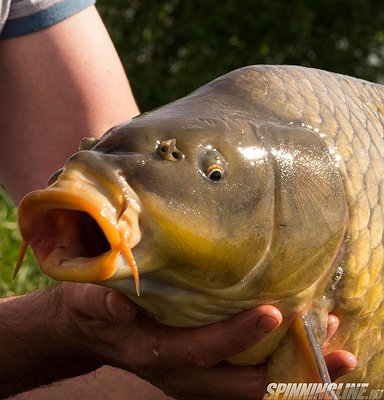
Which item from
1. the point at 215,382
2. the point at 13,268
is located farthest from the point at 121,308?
the point at 13,268

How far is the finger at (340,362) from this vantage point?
1.71 m

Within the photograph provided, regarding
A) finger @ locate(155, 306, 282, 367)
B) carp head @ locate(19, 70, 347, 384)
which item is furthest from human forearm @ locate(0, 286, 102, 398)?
carp head @ locate(19, 70, 347, 384)

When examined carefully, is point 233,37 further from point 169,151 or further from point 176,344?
point 169,151

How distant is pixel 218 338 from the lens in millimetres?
1622

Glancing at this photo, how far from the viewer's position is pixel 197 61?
5.28m

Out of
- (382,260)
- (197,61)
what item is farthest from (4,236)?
(382,260)

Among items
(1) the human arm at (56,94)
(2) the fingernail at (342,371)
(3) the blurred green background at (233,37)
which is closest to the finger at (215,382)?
(2) the fingernail at (342,371)

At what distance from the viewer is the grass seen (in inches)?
132

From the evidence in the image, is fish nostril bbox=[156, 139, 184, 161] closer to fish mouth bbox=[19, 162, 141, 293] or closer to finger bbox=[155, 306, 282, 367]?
fish mouth bbox=[19, 162, 141, 293]

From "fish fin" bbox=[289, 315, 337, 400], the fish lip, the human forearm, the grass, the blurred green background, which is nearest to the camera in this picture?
the fish lip

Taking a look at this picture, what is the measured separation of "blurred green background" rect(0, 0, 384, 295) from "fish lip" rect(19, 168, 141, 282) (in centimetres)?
373

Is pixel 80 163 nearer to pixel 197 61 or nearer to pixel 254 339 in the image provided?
pixel 254 339

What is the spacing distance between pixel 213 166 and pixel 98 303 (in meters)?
0.34

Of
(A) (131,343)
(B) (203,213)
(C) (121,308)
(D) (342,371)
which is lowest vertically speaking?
(D) (342,371)
